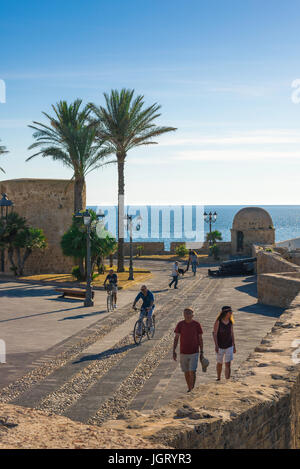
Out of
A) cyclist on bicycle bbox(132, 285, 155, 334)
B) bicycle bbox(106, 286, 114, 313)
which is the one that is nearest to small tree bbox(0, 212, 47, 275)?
bicycle bbox(106, 286, 114, 313)

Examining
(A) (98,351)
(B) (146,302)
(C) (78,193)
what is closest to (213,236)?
(C) (78,193)

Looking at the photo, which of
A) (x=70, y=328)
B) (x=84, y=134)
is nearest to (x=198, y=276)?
(x=84, y=134)

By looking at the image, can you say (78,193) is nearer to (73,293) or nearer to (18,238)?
(18,238)

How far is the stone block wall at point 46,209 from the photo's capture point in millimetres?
31234

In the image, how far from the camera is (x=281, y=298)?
690 inches

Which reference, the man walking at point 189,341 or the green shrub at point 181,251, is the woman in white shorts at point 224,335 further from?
the green shrub at point 181,251

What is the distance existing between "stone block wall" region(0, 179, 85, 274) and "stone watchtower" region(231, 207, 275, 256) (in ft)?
52.3

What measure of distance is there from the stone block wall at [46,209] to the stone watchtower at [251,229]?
1593cm

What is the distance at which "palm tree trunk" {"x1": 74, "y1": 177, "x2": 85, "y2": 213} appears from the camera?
29.1 meters

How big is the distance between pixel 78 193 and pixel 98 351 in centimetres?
1794

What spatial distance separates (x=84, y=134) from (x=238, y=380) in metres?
23.0

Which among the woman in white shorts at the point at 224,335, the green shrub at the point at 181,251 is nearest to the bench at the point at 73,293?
the woman in white shorts at the point at 224,335

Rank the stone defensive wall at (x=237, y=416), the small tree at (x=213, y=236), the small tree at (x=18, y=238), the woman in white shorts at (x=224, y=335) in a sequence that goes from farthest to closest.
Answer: the small tree at (x=213, y=236) < the small tree at (x=18, y=238) < the woman in white shorts at (x=224, y=335) < the stone defensive wall at (x=237, y=416)

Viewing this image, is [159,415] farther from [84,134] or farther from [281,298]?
[84,134]
